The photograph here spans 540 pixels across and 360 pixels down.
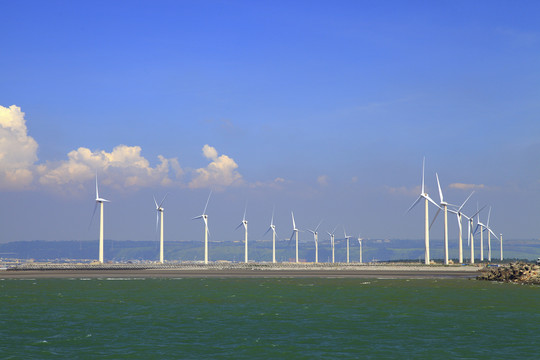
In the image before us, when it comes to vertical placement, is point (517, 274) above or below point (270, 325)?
below

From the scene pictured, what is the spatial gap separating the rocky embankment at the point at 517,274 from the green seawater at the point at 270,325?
2940 cm

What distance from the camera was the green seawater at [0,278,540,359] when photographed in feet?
142

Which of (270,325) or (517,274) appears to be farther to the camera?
(517,274)

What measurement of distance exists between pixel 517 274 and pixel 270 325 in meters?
82.2

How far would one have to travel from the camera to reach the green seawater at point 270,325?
43.3 metres

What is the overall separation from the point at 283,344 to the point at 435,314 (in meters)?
23.6

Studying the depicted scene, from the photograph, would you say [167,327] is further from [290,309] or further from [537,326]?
[537,326]

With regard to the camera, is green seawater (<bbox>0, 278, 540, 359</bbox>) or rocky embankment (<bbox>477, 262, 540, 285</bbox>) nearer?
green seawater (<bbox>0, 278, 540, 359</bbox>)

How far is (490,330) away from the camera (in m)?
53.1

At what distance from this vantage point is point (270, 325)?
5659cm

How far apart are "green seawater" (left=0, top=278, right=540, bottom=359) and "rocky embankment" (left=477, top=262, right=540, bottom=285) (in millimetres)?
29402

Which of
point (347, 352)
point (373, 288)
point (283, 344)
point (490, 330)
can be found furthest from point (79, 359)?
point (373, 288)

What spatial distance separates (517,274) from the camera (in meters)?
123

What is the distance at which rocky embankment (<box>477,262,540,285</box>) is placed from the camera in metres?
119
